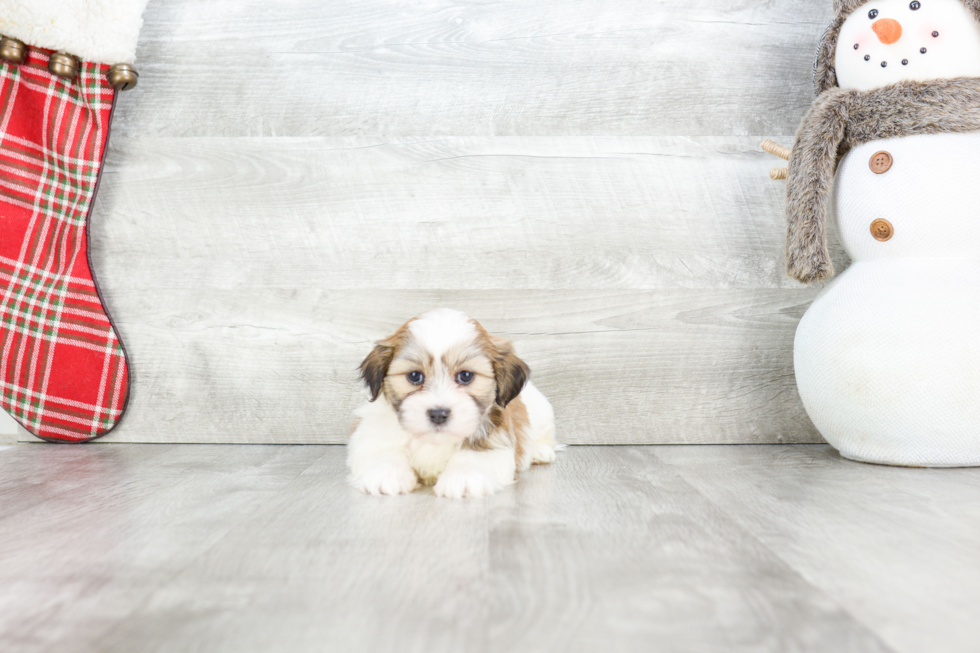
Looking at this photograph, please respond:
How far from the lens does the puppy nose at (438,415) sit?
121cm

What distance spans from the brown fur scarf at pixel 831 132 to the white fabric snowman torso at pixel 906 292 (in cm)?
3

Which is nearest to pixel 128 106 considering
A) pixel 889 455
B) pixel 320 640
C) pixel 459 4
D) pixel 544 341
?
pixel 459 4

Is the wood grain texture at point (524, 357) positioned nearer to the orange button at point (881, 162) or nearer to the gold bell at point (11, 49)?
the orange button at point (881, 162)

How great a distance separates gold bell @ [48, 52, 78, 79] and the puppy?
113cm

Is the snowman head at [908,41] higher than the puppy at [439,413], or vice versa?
the snowman head at [908,41]

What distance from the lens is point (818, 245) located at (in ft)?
4.87

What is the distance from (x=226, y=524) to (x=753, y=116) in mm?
1618

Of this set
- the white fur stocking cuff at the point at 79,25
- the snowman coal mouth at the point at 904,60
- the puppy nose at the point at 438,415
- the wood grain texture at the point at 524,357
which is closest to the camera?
the puppy nose at the point at 438,415

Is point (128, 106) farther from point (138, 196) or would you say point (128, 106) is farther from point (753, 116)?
point (753, 116)

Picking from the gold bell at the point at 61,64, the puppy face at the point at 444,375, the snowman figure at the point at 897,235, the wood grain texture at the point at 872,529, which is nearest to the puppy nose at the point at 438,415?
the puppy face at the point at 444,375

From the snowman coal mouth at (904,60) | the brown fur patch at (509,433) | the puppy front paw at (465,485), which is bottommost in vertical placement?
the puppy front paw at (465,485)

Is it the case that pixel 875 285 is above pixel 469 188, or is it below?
below

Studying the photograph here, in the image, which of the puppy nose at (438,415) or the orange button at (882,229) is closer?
the puppy nose at (438,415)

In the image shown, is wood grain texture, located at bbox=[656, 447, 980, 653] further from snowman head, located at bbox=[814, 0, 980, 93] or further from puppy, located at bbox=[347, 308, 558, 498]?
snowman head, located at bbox=[814, 0, 980, 93]
